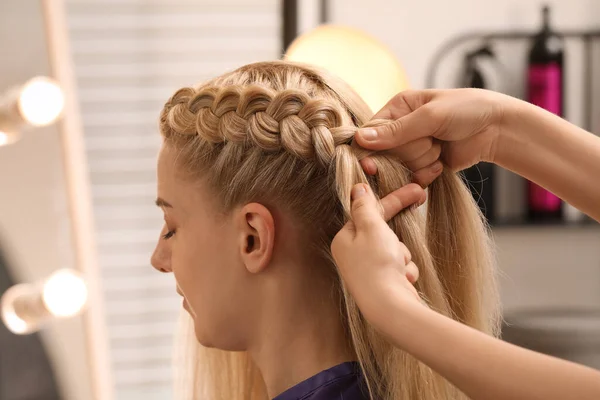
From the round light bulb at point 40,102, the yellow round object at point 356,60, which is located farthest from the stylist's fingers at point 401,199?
the yellow round object at point 356,60

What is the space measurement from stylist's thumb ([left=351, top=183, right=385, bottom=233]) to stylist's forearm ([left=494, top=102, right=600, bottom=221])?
226 mm

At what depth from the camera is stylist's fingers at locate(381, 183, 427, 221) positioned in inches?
35.9

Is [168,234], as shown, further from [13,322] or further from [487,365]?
[13,322]

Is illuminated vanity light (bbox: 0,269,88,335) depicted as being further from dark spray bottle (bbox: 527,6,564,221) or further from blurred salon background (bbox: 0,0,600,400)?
dark spray bottle (bbox: 527,6,564,221)

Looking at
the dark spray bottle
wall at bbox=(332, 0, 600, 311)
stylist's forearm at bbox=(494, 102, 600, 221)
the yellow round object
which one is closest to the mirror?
the yellow round object

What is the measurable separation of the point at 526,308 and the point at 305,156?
2066 mm

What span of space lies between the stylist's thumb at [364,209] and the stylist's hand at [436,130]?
46 millimetres

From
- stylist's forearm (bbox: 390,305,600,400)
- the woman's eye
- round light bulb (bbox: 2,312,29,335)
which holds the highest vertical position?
the woman's eye

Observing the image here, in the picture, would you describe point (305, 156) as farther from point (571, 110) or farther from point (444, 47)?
point (571, 110)

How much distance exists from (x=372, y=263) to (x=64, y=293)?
951 millimetres

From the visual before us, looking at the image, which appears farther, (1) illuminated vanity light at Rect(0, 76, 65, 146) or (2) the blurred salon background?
(2) the blurred salon background

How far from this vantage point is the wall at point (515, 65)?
2.73 m

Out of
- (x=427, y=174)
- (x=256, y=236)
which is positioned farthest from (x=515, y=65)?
(x=256, y=236)

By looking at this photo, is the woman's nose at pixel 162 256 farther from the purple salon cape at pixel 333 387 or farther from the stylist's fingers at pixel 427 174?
the stylist's fingers at pixel 427 174
